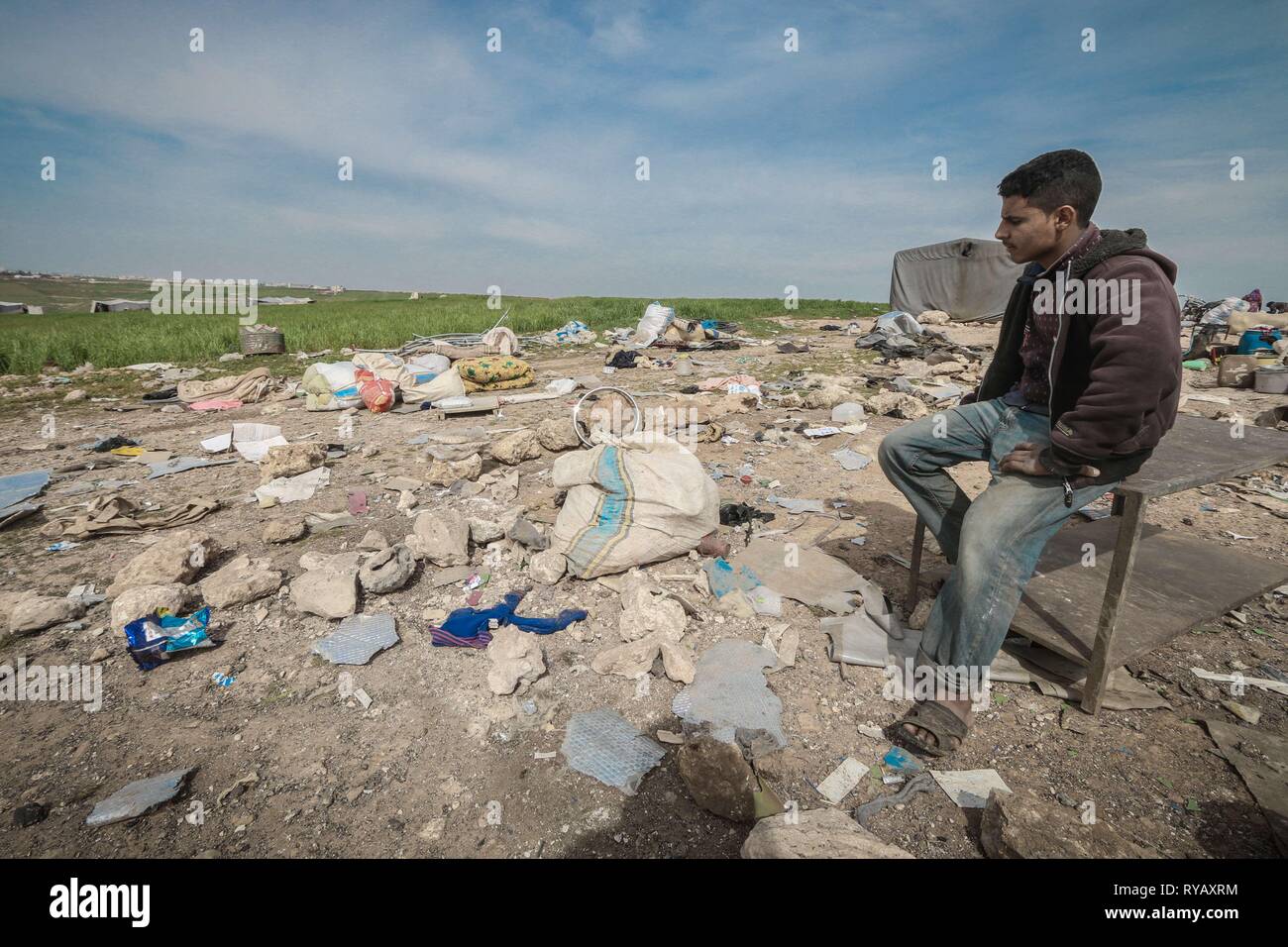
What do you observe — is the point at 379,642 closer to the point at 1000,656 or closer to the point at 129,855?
the point at 129,855

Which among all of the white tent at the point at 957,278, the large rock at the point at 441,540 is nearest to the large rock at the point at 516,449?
the large rock at the point at 441,540

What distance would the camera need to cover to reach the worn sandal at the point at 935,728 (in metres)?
1.88

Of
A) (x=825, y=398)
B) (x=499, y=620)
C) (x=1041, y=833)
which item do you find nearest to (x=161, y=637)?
(x=499, y=620)

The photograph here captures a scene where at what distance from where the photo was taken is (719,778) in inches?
68.0

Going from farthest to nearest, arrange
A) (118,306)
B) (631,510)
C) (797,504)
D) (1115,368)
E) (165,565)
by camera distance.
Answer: (118,306) < (797,504) < (631,510) < (165,565) < (1115,368)

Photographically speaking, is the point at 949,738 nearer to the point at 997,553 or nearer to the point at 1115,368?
the point at 997,553

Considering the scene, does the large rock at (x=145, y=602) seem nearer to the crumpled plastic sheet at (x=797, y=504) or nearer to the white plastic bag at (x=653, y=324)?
the crumpled plastic sheet at (x=797, y=504)

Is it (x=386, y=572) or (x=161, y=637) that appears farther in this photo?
(x=386, y=572)

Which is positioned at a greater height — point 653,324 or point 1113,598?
point 653,324

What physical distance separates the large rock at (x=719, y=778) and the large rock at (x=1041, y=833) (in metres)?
0.67

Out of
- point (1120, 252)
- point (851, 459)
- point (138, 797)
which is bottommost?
point (138, 797)

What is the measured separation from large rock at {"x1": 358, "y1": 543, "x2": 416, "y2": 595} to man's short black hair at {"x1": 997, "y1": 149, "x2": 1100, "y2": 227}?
315 centimetres

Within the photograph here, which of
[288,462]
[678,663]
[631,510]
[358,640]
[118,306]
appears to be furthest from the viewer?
[118,306]

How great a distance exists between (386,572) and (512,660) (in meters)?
0.98
